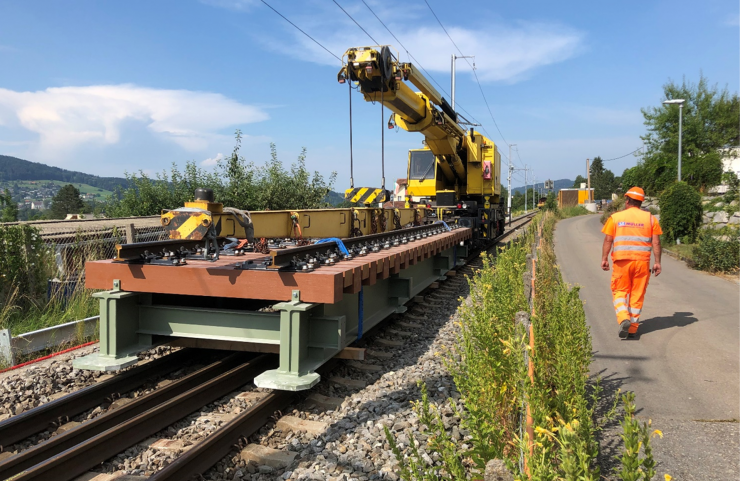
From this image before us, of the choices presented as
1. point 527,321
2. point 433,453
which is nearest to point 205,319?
point 433,453

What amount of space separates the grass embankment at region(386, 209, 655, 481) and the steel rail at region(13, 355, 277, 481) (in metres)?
1.93

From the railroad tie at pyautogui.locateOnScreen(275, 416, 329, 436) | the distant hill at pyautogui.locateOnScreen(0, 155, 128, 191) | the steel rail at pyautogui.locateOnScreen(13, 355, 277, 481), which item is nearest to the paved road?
the railroad tie at pyautogui.locateOnScreen(275, 416, 329, 436)

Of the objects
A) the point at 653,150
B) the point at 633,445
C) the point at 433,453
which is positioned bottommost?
the point at 433,453

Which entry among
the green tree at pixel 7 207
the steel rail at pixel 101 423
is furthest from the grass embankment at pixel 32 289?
the steel rail at pixel 101 423

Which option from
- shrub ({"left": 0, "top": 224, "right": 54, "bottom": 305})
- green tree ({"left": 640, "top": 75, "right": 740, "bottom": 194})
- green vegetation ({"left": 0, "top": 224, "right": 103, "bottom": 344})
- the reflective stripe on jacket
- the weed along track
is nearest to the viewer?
the weed along track

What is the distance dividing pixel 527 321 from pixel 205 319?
293 centimetres

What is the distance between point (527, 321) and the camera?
3154mm

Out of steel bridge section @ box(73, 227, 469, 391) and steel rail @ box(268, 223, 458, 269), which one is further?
steel rail @ box(268, 223, 458, 269)

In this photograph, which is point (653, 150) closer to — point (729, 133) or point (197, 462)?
point (729, 133)

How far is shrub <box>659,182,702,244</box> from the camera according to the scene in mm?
15172

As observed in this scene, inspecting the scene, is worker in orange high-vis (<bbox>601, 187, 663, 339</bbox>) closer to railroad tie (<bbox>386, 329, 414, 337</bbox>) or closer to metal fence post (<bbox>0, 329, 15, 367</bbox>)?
railroad tie (<bbox>386, 329, 414, 337</bbox>)

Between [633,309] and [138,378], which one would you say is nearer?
[138,378]

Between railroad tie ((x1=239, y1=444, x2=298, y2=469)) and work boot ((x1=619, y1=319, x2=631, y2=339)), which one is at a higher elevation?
work boot ((x1=619, y1=319, x2=631, y2=339))

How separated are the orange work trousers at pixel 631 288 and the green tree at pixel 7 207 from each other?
9367 millimetres
